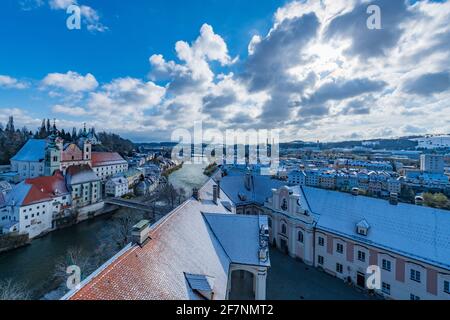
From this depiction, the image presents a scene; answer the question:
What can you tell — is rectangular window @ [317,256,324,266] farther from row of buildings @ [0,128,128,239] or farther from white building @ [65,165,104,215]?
white building @ [65,165,104,215]

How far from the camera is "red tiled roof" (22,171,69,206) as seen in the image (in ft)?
86.6

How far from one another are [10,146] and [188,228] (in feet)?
223

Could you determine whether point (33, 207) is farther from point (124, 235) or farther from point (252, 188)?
point (252, 188)

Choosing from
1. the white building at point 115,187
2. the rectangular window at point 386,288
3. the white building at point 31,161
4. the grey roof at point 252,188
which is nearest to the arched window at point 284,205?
the grey roof at point 252,188

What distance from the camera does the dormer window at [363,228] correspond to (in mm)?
14209

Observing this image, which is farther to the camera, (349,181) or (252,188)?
(349,181)

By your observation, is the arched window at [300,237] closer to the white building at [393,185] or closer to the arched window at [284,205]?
the arched window at [284,205]

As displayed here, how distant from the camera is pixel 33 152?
44.7 m

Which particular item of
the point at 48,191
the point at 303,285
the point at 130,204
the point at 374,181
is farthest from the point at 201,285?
the point at 374,181

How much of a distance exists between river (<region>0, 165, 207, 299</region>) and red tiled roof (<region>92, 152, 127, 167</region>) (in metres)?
25.5

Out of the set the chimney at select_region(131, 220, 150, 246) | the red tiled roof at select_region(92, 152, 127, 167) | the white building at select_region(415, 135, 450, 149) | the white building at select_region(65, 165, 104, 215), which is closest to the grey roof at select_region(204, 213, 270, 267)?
the chimney at select_region(131, 220, 150, 246)

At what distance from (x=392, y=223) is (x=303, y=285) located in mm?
6375

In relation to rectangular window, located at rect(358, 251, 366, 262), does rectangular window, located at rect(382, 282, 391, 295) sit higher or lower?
lower
